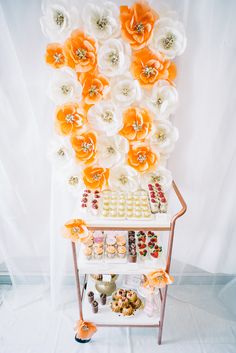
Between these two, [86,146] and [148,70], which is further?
[86,146]

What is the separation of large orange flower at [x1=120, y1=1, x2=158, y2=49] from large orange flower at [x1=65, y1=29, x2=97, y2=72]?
177 mm

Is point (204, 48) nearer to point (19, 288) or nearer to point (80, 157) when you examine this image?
point (80, 157)

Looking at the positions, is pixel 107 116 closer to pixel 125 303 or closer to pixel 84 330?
pixel 125 303

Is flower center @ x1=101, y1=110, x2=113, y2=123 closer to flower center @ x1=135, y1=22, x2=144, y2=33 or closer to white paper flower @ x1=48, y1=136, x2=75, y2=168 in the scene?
white paper flower @ x1=48, y1=136, x2=75, y2=168

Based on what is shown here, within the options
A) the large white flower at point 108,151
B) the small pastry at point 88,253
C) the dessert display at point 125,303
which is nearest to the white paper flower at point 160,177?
the large white flower at point 108,151

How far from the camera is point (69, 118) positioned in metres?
1.45

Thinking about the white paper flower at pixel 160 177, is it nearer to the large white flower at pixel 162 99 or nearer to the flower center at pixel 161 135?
the flower center at pixel 161 135

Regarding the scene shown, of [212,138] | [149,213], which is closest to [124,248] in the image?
[149,213]

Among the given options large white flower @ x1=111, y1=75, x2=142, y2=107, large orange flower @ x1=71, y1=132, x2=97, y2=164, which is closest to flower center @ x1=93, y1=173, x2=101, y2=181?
large orange flower @ x1=71, y1=132, x2=97, y2=164

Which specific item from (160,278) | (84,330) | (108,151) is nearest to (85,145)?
(108,151)

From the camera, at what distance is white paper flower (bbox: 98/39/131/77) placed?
1.34 metres

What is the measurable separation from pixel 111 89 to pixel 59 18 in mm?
419

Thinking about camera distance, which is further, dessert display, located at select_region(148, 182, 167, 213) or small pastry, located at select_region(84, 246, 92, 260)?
small pastry, located at select_region(84, 246, 92, 260)

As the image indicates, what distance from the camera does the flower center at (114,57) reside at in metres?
1.36
